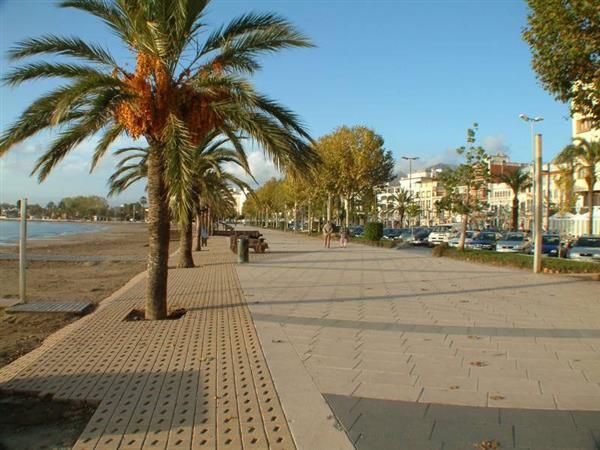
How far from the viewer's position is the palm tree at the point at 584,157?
3606cm

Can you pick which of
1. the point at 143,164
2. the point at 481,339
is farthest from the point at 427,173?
the point at 481,339

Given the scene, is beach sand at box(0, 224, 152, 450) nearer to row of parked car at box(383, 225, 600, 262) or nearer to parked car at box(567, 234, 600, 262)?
parked car at box(567, 234, 600, 262)

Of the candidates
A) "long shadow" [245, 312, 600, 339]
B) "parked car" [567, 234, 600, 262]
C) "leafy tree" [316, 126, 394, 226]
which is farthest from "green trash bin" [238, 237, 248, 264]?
"leafy tree" [316, 126, 394, 226]

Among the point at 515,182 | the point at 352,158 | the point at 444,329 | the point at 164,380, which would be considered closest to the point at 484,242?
the point at 352,158

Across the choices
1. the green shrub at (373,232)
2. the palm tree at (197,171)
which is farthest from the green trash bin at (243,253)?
the green shrub at (373,232)

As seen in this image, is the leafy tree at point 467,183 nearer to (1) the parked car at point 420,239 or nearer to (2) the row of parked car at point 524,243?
(2) the row of parked car at point 524,243

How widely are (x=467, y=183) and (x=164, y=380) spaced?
21269 mm

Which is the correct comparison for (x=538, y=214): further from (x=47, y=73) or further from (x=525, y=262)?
(x=47, y=73)

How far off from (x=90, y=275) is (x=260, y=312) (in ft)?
36.4

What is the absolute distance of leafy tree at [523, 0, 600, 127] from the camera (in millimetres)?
10797

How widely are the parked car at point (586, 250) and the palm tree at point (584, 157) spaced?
42.9 ft

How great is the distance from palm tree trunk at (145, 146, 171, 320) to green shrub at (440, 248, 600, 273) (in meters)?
12.8

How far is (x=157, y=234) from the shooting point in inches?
345

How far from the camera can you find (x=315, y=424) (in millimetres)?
4082
